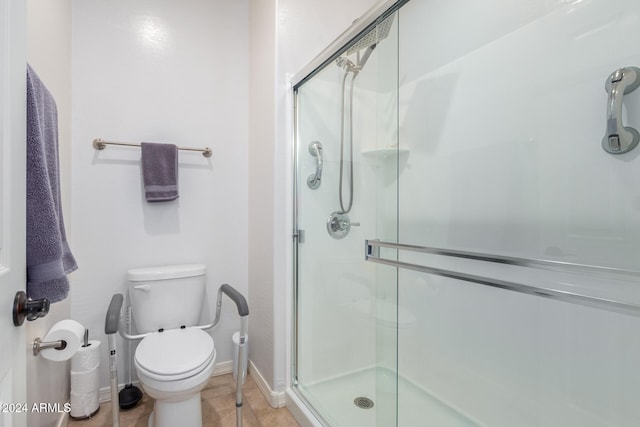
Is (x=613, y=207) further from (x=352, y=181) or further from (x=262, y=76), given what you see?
(x=262, y=76)

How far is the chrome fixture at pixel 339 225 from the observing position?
61.5 inches

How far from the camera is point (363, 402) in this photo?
1431mm

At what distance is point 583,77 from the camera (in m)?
0.99

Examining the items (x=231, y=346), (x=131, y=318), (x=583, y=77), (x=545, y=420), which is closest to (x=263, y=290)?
(x=231, y=346)

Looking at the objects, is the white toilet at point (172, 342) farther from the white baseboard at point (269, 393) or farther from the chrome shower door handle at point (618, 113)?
the chrome shower door handle at point (618, 113)

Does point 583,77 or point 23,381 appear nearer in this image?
point 23,381

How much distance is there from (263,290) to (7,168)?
142 centimetres

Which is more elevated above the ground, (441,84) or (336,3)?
(336,3)

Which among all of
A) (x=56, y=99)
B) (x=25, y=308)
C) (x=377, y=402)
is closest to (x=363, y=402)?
(x=377, y=402)

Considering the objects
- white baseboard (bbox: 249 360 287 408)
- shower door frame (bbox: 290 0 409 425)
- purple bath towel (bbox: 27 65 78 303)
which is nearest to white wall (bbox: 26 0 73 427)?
purple bath towel (bbox: 27 65 78 303)

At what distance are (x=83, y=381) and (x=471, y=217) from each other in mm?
1975

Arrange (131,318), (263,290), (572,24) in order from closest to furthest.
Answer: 1. (572,24)
2. (131,318)
3. (263,290)

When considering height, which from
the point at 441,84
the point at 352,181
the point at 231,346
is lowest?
the point at 231,346

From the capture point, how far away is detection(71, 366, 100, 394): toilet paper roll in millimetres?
1546
